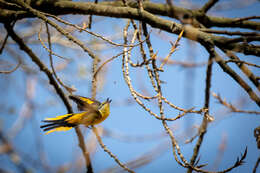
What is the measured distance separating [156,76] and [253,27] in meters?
1.06

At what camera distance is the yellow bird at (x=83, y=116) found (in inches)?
66.5

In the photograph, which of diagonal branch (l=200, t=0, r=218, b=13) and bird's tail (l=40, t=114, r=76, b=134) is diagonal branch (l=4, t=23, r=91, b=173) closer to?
bird's tail (l=40, t=114, r=76, b=134)

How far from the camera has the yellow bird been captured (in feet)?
5.55

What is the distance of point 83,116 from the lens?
1801 millimetres

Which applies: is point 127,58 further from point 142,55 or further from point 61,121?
point 61,121

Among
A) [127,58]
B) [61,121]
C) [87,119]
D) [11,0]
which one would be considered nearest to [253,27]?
[127,58]

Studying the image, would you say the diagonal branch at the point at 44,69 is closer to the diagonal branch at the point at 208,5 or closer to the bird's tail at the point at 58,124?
the bird's tail at the point at 58,124

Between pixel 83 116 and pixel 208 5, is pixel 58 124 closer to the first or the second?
pixel 83 116

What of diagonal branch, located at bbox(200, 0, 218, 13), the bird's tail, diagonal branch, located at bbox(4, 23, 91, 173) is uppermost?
diagonal branch, located at bbox(200, 0, 218, 13)

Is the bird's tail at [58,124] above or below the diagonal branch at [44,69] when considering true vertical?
below

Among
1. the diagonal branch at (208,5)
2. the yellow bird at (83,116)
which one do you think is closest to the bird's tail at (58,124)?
the yellow bird at (83,116)

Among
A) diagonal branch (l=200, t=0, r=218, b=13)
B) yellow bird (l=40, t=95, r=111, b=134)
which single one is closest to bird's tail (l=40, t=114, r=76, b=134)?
yellow bird (l=40, t=95, r=111, b=134)

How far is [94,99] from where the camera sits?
1812 mm

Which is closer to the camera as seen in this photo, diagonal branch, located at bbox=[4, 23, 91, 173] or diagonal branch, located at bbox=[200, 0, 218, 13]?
diagonal branch, located at bbox=[4, 23, 91, 173]
